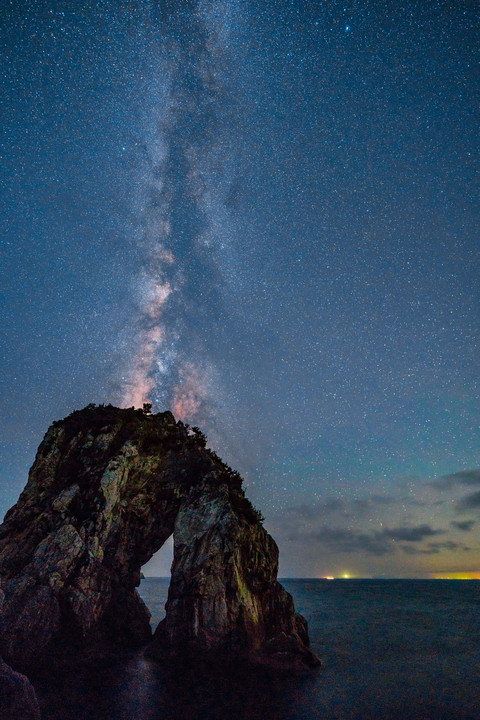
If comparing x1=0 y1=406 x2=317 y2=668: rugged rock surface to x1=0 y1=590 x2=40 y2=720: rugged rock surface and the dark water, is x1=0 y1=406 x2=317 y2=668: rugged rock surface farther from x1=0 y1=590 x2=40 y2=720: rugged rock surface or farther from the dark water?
x1=0 y1=590 x2=40 y2=720: rugged rock surface

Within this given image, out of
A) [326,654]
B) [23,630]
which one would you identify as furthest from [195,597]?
[326,654]

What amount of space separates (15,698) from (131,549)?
60.6ft

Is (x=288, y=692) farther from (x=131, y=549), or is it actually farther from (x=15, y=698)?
(x=131, y=549)

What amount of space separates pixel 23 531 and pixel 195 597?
15.0 metres

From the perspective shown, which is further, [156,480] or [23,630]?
[156,480]

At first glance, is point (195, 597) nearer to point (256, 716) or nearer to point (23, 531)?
point (256, 716)

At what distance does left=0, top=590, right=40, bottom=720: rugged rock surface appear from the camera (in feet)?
40.8

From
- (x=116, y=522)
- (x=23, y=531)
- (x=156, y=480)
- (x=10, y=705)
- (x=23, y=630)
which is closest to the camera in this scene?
(x=10, y=705)

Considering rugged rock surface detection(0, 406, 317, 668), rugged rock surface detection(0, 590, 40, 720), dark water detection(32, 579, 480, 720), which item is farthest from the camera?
rugged rock surface detection(0, 406, 317, 668)

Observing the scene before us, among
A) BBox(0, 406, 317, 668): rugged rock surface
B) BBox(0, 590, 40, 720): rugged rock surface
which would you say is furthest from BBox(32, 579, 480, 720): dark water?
BBox(0, 590, 40, 720): rugged rock surface

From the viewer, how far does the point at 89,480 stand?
3012 centimetres

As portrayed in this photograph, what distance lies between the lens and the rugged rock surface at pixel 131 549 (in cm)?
2402

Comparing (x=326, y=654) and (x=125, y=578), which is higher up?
(x=125, y=578)

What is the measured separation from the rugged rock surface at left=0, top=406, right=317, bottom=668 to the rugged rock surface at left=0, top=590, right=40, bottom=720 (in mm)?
11567
